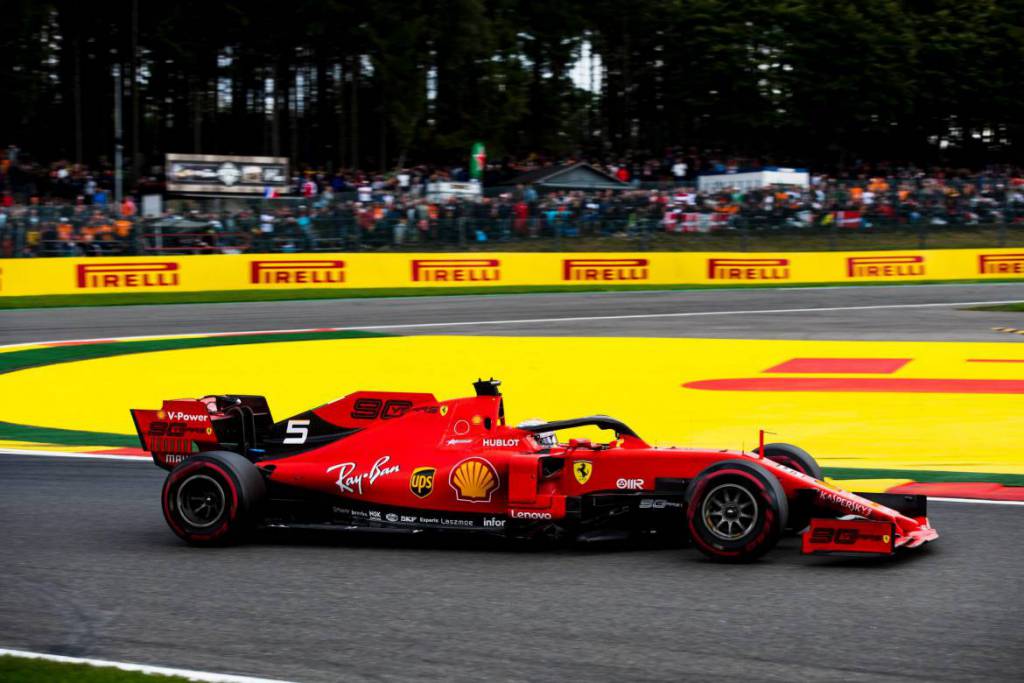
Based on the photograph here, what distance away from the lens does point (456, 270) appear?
34.3m

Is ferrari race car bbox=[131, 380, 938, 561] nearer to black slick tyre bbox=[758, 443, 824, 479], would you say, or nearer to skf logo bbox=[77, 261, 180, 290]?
black slick tyre bbox=[758, 443, 824, 479]

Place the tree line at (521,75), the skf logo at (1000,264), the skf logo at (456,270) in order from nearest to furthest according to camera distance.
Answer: the skf logo at (456,270) < the skf logo at (1000,264) < the tree line at (521,75)

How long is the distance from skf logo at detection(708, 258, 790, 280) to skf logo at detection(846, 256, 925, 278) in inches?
81.1

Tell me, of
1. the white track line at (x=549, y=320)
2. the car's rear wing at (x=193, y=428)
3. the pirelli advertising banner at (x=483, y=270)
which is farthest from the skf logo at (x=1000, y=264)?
the car's rear wing at (x=193, y=428)

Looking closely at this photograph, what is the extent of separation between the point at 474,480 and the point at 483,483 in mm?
58

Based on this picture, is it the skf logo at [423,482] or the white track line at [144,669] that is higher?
the skf logo at [423,482]

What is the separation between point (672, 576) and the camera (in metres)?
7.22

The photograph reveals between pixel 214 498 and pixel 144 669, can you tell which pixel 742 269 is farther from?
pixel 144 669

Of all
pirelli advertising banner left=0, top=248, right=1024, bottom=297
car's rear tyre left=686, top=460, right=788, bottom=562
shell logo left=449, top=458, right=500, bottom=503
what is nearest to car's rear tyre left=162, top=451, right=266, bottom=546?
shell logo left=449, top=458, right=500, bottom=503

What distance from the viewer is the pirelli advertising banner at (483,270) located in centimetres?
3166

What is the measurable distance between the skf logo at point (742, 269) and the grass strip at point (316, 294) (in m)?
0.52

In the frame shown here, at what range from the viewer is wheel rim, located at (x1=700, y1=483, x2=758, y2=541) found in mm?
7277

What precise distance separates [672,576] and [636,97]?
61.4 meters

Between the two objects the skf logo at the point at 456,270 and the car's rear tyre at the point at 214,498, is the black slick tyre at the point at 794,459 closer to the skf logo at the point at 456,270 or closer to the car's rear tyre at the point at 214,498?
the car's rear tyre at the point at 214,498
